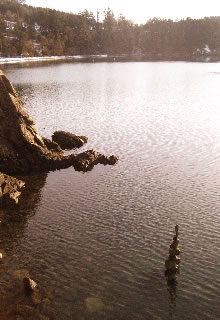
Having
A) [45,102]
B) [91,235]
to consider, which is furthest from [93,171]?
[45,102]

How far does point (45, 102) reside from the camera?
9488cm

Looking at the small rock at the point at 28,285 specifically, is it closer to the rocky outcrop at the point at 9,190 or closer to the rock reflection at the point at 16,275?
the rock reflection at the point at 16,275

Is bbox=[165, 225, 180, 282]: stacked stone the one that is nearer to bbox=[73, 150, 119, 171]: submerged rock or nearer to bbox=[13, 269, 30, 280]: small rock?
bbox=[13, 269, 30, 280]: small rock

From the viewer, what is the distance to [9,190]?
38375mm

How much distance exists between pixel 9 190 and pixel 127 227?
14.5 meters

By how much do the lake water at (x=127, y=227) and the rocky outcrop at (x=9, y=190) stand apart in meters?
1.56

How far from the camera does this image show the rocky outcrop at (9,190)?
3669cm

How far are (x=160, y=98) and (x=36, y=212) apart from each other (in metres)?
73.9

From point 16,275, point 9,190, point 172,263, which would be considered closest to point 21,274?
point 16,275

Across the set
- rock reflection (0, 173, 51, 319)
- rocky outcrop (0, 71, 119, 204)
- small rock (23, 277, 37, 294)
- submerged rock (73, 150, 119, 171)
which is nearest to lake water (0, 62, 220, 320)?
rock reflection (0, 173, 51, 319)

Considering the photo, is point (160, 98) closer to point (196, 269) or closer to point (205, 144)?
point (205, 144)

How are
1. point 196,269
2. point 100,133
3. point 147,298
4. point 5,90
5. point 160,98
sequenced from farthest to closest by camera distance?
point 160,98, point 100,133, point 5,90, point 196,269, point 147,298

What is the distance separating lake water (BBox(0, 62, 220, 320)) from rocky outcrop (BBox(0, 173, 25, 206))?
61.6 inches

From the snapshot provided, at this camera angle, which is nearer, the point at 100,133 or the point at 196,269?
the point at 196,269
